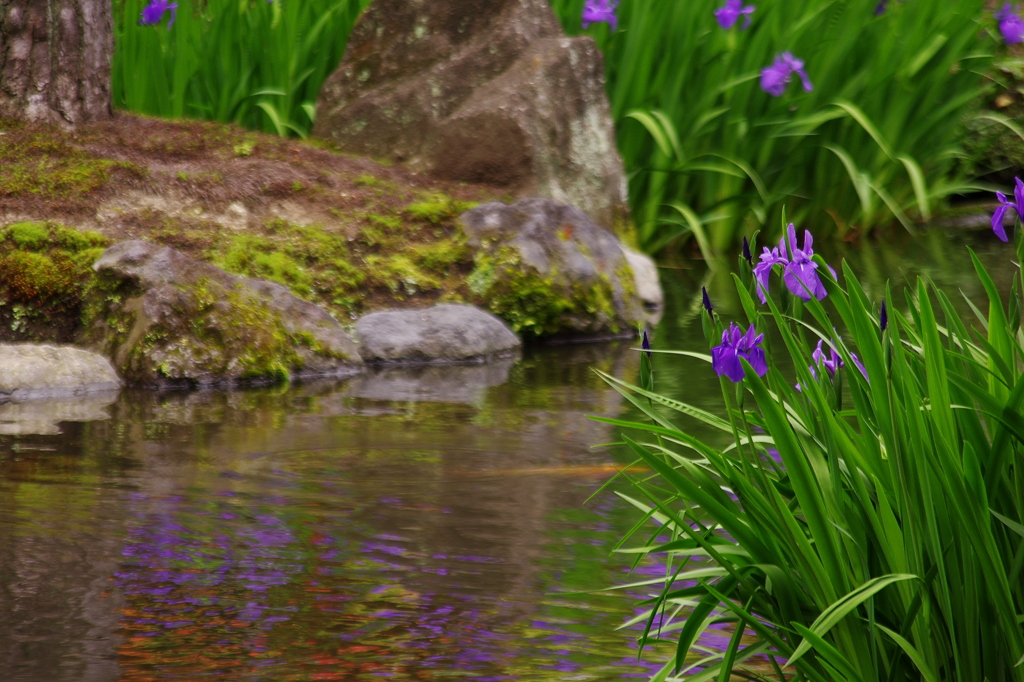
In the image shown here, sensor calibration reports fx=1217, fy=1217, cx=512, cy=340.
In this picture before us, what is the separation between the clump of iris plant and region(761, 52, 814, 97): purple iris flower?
18.3 ft

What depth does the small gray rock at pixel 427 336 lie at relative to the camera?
5.29m

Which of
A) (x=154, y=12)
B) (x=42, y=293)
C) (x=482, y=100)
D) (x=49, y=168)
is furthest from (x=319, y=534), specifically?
(x=154, y=12)

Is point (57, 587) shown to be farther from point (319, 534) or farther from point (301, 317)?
point (301, 317)

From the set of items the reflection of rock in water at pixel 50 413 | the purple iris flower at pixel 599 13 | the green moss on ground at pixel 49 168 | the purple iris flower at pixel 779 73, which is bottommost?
the reflection of rock in water at pixel 50 413

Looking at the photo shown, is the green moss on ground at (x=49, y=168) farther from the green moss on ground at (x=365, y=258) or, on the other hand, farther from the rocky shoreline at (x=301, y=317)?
the green moss on ground at (x=365, y=258)

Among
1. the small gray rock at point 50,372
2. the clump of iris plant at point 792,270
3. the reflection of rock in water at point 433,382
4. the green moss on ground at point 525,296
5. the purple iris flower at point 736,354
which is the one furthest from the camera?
the green moss on ground at point 525,296

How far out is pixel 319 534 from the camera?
2896 millimetres

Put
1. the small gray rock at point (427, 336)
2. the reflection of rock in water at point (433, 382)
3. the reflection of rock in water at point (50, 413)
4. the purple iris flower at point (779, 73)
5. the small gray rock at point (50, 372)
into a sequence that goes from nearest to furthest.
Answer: the reflection of rock in water at point (50, 413)
the small gray rock at point (50, 372)
the reflection of rock in water at point (433, 382)
the small gray rock at point (427, 336)
the purple iris flower at point (779, 73)

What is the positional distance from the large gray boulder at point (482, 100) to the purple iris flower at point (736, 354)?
482 centimetres

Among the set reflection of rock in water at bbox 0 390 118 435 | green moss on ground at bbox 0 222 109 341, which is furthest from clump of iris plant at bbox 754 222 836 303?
green moss on ground at bbox 0 222 109 341

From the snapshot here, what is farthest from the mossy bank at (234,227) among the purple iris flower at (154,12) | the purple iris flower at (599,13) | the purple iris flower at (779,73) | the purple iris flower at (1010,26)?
the purple iris flower at (1010,26)

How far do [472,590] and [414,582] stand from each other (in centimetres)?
13

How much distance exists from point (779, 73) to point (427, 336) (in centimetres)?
310

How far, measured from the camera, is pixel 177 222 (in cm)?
548
